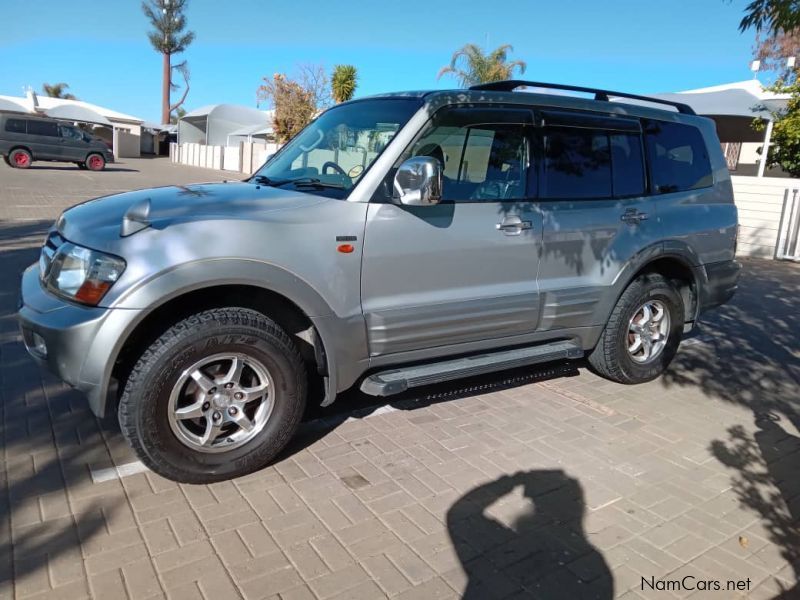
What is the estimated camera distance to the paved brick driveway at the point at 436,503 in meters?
2.67

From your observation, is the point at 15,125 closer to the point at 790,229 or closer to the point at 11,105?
the point at 790,229

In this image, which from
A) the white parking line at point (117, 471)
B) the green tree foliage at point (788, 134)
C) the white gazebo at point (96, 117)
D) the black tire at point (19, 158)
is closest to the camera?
the white parking line at point (117, 471)

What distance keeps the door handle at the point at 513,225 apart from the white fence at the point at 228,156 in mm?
25293

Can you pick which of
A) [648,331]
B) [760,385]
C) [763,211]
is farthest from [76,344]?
[763,211]

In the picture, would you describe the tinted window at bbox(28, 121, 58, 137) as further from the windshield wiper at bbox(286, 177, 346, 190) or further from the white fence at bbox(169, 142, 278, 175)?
the windshield wiper at bbox(286, 177, 346, 190)

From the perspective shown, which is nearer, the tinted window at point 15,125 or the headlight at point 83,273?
the headlight at point 83,273

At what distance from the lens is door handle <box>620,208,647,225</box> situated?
4.63 meters

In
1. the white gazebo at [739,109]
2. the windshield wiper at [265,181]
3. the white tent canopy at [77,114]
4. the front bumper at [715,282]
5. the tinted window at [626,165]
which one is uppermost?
the white tent canopy at [77,114]

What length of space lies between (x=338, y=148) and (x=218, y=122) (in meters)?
50.3

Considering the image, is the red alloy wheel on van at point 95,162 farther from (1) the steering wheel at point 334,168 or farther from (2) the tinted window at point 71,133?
(1) the steering wheel at point 334,168

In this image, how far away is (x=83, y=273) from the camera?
120 inches

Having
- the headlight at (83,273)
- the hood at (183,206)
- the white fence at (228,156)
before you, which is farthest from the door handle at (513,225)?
the white fence at (228,156)

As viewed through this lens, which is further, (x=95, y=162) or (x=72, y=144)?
(x=95, y=162)

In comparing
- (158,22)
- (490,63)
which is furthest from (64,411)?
(158,22)
